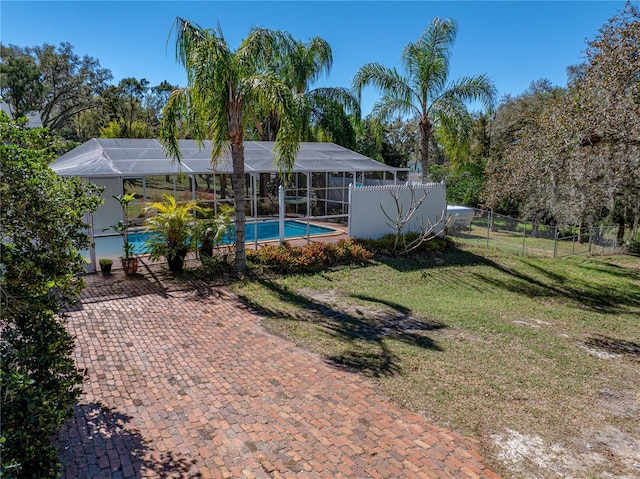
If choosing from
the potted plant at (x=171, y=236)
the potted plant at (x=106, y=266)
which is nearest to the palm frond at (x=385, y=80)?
the potted plant at (x=171, y=236)

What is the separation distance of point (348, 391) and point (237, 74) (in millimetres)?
7144

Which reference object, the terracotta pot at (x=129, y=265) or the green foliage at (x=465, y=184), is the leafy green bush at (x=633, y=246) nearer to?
the green foliage at (x=465, y=184)

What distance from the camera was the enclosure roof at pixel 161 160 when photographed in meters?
12.5

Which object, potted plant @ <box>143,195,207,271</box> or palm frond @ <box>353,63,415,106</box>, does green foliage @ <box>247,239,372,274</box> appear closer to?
potted plant @ <box>143,195,207,271</box>

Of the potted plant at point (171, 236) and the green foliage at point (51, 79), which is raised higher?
the green foliage at point (51, 79)

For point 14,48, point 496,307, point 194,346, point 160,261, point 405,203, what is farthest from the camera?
point 14,48

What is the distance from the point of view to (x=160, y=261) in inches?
441

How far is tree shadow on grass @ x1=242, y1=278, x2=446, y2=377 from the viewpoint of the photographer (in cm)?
641

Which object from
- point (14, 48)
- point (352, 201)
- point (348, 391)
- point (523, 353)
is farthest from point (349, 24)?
point (14, 48)

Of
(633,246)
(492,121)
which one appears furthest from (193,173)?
(492,121)

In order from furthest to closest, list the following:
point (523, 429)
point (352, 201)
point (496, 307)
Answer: point (352, 201)
point (496, 307)
point (523, 429)

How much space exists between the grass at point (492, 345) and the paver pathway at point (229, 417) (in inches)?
18.1

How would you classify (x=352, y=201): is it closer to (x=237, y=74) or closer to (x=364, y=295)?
(x=364, y=295)

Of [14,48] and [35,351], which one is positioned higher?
[14,48]
